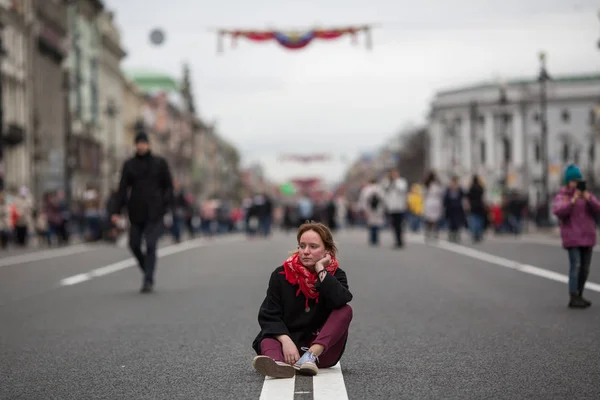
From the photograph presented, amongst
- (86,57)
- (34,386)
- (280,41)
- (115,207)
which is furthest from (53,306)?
(86,57)

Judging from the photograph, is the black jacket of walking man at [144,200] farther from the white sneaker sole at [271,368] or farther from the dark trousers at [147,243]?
the white sneaker sole at [271,368]

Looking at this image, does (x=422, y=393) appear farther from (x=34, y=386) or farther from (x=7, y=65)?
(x=7, y=65)

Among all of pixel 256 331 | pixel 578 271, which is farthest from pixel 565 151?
pixel 256 331

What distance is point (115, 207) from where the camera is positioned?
1460cm

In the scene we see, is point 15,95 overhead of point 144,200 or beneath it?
overhead

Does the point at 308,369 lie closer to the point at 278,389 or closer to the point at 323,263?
the point at 278,389

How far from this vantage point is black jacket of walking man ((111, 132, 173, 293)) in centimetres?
1455

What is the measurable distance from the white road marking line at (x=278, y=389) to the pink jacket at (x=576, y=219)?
5.54 metres

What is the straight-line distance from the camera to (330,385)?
6812mm

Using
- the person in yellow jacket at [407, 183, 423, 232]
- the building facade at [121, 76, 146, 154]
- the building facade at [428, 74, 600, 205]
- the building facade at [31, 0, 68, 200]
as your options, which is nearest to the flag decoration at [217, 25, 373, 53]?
the person in yellow jacket at [407, 183, 423, 232]

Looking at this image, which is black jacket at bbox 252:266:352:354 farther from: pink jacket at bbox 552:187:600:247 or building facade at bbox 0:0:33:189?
building facade at bbox 0:0:33:189

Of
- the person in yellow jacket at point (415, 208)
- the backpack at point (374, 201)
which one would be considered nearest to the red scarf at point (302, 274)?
the backpack at point (374, 201)

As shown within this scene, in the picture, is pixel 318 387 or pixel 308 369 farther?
pixel 308 369

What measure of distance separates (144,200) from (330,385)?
8.14 m
